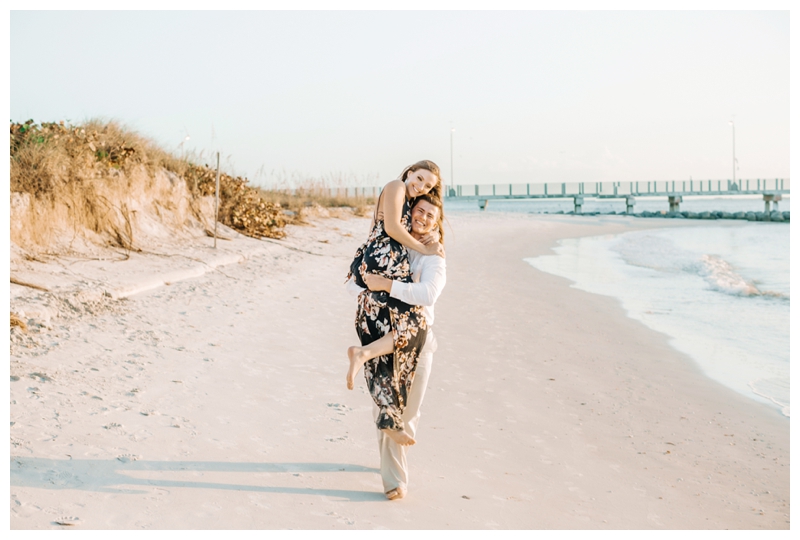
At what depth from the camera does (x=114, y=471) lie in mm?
3551

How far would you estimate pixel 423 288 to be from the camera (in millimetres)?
3494

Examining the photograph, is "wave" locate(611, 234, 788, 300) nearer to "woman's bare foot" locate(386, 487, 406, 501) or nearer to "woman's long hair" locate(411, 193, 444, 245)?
"woman's long hair" locate(411, 193, 444, 245)

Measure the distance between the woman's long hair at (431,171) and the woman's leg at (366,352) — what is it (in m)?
0.76

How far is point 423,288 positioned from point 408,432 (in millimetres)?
786

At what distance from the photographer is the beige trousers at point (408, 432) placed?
3.52 m

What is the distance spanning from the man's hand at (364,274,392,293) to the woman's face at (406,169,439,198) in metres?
0.48

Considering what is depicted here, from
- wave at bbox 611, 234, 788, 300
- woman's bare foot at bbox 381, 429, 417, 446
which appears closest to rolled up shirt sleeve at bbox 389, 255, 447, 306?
woman's bare foot at bbox 381, 429, 417, 446

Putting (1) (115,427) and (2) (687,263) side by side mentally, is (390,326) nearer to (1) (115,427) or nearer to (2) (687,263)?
(1) (115,427)

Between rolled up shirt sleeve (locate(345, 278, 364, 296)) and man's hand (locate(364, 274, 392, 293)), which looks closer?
man's hand (locate(364, 274, 392, 293))

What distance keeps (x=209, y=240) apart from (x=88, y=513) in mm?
10148

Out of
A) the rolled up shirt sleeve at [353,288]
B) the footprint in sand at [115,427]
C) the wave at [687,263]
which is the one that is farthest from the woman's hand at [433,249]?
the wave at [687,263]

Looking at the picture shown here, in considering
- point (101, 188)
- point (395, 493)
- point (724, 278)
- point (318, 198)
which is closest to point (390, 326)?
point (395, 493)

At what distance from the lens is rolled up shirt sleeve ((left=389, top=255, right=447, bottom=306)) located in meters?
3.48
